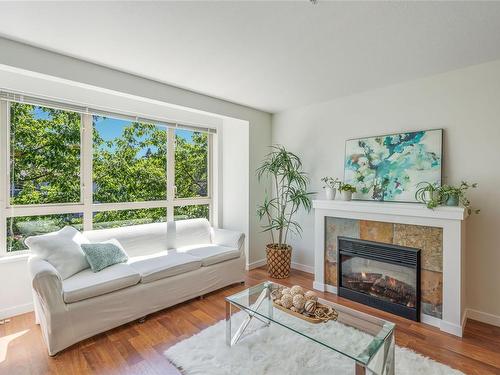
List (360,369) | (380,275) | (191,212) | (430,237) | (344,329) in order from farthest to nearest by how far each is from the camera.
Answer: (191,212) < (380,275) < (430,237) < (344,329) < (360,369)

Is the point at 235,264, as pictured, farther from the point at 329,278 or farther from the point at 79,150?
the point at 79,150

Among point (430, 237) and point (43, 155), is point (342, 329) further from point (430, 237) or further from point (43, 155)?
point (43, 155)

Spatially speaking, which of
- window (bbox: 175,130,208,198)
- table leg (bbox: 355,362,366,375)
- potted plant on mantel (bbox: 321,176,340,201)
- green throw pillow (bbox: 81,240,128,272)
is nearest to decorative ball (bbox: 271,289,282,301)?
table leg (bbox: 355,362,366,375)

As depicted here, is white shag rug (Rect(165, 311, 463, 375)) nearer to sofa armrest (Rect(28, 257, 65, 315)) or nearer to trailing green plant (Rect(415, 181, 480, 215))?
sofa armrest (Rect(28, 257, 65, 315))

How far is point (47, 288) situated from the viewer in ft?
6.91

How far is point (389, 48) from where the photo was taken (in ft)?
7.57

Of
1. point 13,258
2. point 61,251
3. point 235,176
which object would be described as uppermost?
point 235,176

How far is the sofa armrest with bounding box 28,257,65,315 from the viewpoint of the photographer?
2083 mm

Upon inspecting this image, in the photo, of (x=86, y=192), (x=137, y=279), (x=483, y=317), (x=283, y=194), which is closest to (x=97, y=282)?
(x=137, y=279)

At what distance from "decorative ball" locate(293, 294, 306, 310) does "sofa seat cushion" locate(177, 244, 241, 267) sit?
1.45 metres

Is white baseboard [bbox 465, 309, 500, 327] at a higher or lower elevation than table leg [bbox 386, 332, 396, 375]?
lower

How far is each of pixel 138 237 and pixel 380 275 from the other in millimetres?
2796

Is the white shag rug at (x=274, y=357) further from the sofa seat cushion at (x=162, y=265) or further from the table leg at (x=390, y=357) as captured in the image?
the sofa seat cushion at (x=162, y=265)

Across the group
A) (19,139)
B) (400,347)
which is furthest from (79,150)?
(400,347)
